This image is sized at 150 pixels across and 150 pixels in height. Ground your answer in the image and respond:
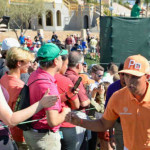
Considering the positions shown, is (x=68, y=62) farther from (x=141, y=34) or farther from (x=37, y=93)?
(x=141, y=34)

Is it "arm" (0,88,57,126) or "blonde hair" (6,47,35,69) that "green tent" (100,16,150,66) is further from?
"arm" (0,88,57,126)

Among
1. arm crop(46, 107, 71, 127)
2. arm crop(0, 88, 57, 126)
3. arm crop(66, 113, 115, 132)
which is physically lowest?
arm crop(66, 113, 115, 132)

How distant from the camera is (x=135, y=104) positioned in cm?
193

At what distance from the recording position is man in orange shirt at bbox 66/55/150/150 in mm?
1871

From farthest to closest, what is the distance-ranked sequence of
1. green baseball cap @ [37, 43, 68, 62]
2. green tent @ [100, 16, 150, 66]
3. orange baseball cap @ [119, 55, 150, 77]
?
green tent @ [100, 16, 150, 66], green baseball cap @ [37, 43, 68, 62], orange baseball cap @ [119, 55, 150, 77]

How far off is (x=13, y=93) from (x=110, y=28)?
6.51 metres

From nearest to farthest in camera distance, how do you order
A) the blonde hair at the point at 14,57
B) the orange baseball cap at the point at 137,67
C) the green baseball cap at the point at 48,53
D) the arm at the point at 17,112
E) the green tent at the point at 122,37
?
the arm at the point at 17,112
the orange baseball cap at the point at 137,67
the green baseball cap at the point at 48,53
the blonde hair at the point at 14,57
the green tent at the point at 122,37

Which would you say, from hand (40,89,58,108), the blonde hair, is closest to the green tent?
the blonde hair

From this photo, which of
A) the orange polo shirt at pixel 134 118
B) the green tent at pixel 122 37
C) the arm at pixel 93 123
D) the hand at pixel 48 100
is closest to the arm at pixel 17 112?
Result: the hand at pixel 48 100

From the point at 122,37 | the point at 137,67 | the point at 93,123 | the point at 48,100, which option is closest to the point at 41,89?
the point at 48,100

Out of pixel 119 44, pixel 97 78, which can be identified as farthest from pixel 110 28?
pixel 97 78

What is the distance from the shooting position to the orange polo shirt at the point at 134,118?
1.89 m

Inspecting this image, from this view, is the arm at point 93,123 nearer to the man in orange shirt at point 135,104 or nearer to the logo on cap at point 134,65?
the man in orange shirt at point 135,104

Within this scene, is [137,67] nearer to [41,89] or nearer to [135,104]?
[135,104]
